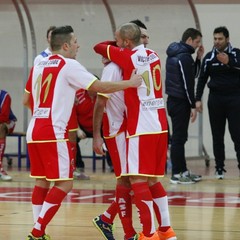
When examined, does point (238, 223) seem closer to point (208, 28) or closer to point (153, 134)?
point (153, 134)

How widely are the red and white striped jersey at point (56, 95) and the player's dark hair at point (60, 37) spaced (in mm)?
125

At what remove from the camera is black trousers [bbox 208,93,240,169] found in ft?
44.8

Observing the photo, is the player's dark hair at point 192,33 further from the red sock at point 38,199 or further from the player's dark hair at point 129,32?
the red sock at point 38,199

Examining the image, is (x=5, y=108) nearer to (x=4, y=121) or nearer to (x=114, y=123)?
(x=4, y=121)

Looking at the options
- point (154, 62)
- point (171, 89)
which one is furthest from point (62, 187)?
point (171, 89)

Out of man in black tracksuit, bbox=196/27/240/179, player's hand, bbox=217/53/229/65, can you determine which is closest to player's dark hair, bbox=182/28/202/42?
man in black tracksuit, bbox=196/27/240/179

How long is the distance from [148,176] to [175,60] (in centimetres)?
567

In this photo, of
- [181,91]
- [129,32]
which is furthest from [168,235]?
[181,91]

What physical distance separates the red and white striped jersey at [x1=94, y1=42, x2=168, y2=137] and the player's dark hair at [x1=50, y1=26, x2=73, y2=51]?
0.35 meters

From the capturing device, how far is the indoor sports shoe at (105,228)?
8.45 m

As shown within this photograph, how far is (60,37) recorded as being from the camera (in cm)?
812

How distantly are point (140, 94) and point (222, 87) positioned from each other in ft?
18.8

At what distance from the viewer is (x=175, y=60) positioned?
1352 cm

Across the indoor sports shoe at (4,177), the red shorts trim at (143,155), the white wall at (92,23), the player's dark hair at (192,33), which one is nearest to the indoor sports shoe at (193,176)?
the player's dark hair at (192,33)
